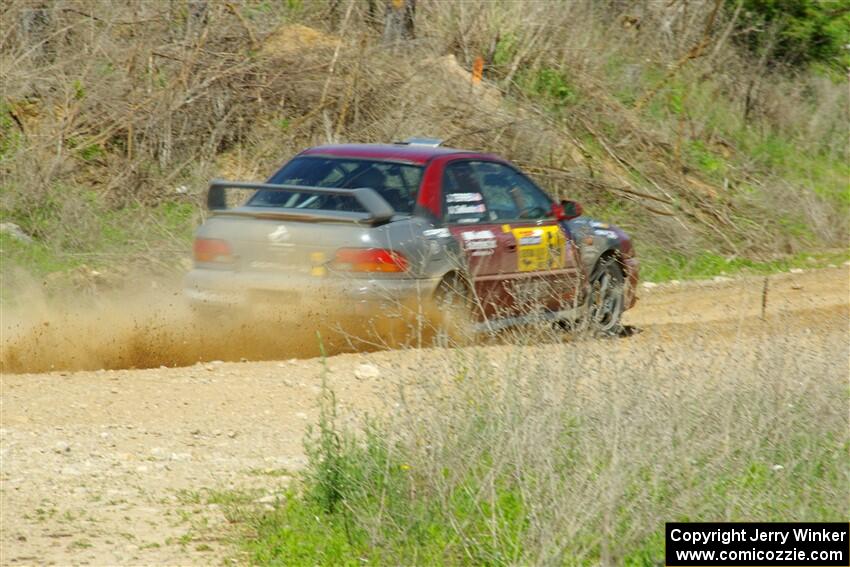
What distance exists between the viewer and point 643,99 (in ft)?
65.3

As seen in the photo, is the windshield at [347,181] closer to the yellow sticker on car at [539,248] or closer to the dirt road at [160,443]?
the yellow sticker on car at [539,248]

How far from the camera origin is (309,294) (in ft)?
30.3

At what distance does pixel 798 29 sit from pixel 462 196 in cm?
1462

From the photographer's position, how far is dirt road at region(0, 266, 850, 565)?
19.3 feet

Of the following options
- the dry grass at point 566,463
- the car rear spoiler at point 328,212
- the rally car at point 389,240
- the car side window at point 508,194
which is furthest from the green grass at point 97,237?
the dry grass at point 566,463

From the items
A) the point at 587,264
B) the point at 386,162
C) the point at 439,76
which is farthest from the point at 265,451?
the point at 439,76

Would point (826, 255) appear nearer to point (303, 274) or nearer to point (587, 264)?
point (587, 264)

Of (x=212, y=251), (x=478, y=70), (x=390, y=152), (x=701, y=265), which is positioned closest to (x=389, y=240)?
(x=390, y=152)

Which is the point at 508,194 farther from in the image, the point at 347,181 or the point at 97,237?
the point at 97,237

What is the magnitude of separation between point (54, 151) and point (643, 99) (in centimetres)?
931

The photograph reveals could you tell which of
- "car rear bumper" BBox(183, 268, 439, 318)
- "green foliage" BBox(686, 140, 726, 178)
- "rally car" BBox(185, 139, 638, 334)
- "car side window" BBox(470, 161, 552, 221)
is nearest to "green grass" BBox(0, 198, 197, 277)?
"rally car" BBox(185, 139, 638, 334)

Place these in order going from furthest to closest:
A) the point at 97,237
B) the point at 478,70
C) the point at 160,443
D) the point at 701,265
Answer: the point at 478,70, the point at 701,265, the point at 97,237, the point at 160,443

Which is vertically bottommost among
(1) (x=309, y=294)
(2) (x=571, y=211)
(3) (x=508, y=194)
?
(1) (x=309, y=294)

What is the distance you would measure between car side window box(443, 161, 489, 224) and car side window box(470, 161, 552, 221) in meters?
0.08
